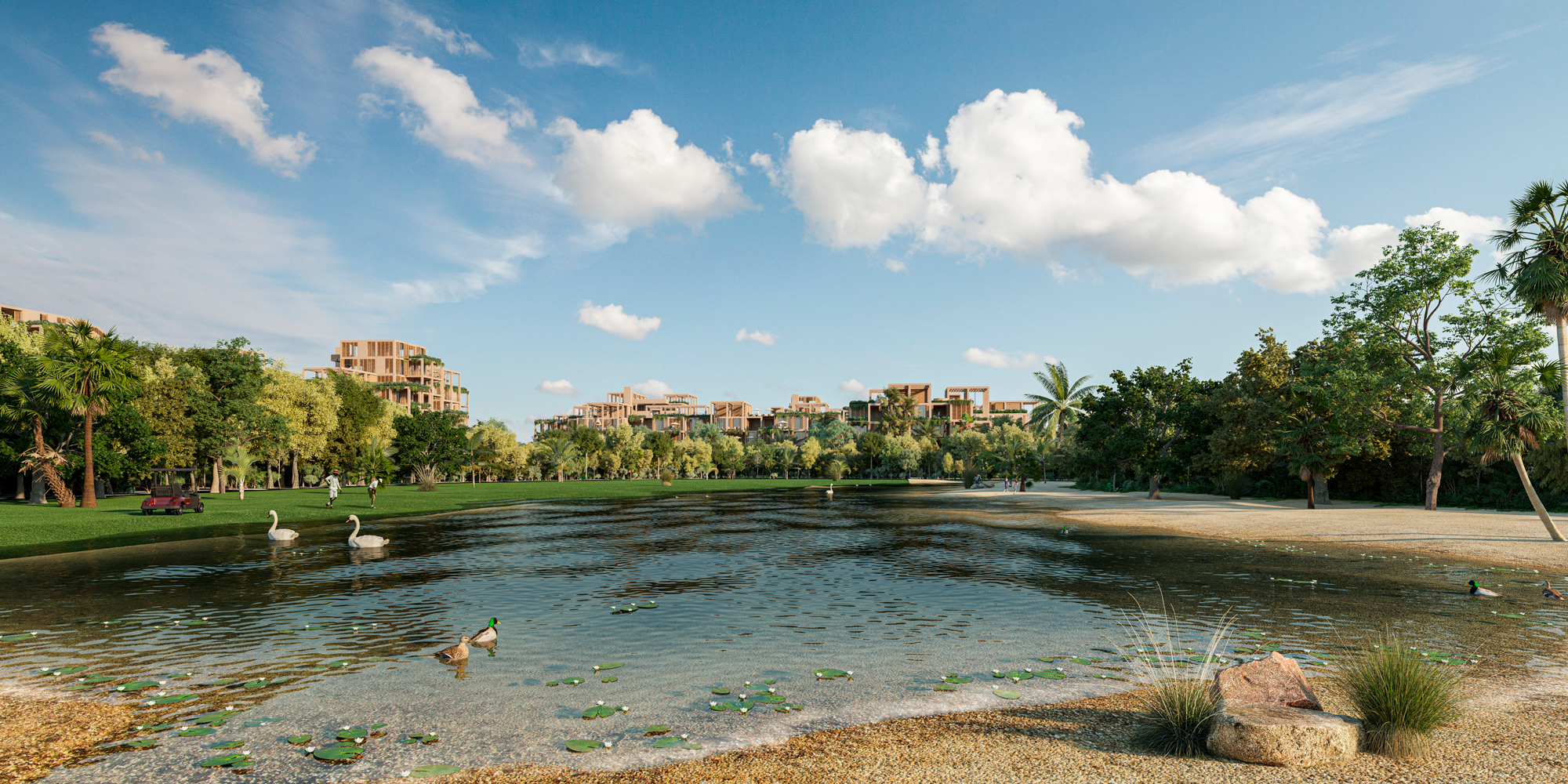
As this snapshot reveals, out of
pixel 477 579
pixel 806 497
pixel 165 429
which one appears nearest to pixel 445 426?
pixel 165 429

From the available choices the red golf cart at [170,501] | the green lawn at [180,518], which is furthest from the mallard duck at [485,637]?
the red golf cart at [170,501]

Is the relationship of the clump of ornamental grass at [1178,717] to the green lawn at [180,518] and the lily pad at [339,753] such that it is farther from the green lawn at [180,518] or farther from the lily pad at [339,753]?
the green lawn at [180,518]

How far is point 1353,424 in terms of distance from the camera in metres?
38.5

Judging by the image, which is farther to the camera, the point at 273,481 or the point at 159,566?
the point at 273,481

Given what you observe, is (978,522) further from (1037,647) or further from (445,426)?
(445,426)

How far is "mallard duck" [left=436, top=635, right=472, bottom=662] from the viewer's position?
11.5 meters

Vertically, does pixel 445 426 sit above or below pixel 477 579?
above

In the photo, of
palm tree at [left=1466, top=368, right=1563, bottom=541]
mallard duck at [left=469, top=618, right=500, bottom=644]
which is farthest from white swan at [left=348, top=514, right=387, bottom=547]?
palm tree at [left=1466, top=368, right=1563, bottom=541]

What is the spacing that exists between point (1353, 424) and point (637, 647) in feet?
142

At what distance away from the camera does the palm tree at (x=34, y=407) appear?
141 ft

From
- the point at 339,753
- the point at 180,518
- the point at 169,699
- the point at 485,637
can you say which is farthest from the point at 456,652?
the point at 180,518

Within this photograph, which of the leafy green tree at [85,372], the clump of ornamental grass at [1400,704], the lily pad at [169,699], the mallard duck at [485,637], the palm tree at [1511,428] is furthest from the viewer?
the leafy green tree at [85,372]

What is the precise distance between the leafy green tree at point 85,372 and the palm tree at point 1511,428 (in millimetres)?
70558

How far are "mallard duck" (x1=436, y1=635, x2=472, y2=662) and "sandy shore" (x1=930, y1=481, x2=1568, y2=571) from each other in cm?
2898
